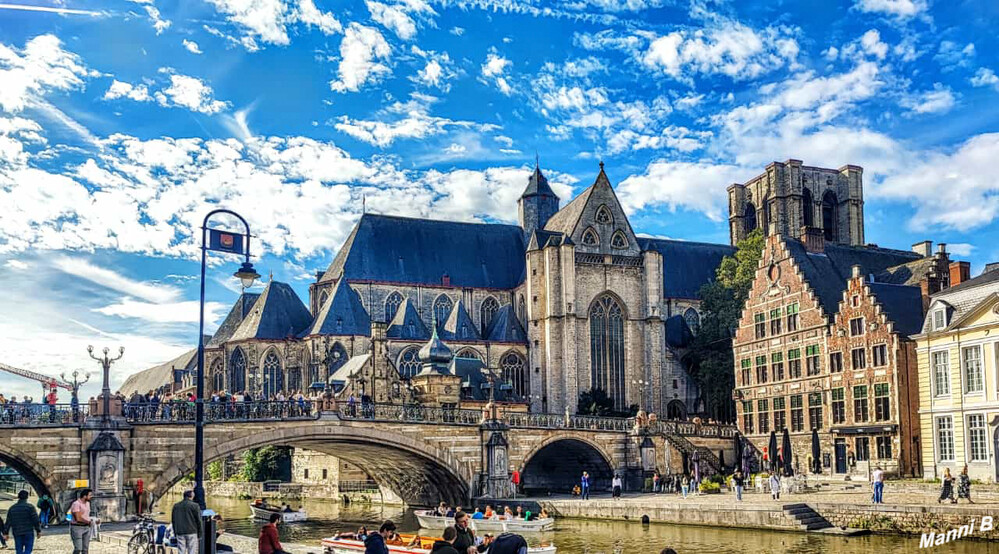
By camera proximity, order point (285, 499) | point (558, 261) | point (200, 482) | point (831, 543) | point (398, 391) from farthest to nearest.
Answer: point (558, 261) < point (285, 499) < point (398, 391) < point (831, 543) < point (200, 482)

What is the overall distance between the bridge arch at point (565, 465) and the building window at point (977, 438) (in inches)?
784

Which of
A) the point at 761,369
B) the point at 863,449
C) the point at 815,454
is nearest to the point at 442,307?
the point at 761,369

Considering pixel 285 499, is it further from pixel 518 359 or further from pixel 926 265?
pixel 926 265

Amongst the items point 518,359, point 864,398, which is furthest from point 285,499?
point 864,398

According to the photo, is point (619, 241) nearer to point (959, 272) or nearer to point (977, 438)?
point (959, 272)

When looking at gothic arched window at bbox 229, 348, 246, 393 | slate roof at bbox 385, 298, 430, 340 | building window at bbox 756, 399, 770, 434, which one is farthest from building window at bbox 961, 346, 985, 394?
gothic arched window at bbox 229, 348, 246, 393

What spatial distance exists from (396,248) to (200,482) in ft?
188

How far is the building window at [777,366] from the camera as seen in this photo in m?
55.2

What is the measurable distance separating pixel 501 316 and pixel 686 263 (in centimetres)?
1784

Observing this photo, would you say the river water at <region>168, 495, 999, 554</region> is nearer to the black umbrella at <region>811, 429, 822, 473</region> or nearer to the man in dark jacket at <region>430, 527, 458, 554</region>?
the black umbrella at <region>811, 429, 822, 473</region>

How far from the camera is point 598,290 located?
73375 millimetres

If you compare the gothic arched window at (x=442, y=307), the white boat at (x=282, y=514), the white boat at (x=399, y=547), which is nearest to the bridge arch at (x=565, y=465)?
the white boat at (x=282, y=514)

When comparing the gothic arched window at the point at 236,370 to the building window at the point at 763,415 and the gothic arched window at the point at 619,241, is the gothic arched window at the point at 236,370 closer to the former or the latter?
the gothic arched window at the point at 619,241

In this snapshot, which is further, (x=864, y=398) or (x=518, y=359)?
(x=518, y=359)
